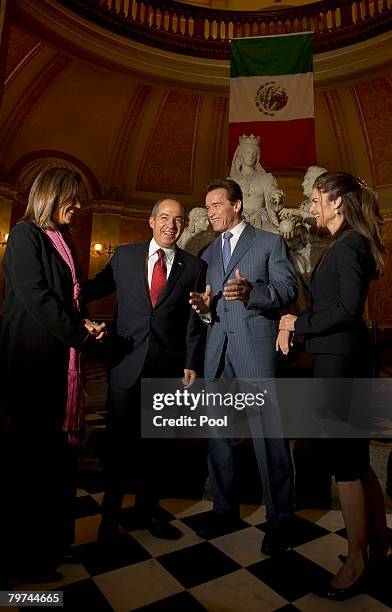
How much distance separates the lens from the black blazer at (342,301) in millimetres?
1442

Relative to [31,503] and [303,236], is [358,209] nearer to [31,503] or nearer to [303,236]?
[31,503]

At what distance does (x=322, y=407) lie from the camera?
1485mm

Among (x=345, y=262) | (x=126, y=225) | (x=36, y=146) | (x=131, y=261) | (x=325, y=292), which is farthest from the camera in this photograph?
(x=126, y=225)

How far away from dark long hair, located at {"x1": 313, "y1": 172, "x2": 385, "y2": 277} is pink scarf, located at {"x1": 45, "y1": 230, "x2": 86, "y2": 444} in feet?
3.61

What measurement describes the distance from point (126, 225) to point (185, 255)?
903 centimetres

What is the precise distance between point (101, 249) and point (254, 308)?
9060 mm

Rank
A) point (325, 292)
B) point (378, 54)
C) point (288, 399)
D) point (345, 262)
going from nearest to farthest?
point (345, 262) → point (325, 292) → point (288, 399) → point (378, 54)

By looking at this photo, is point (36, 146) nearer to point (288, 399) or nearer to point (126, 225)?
point (126, 225)

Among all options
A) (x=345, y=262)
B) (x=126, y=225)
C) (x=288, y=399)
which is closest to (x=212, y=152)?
(x=126, y=225)

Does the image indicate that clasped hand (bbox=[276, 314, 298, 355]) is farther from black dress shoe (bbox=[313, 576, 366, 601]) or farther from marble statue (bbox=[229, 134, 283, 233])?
marble statue (bbox=[229, 134, 283, 233])

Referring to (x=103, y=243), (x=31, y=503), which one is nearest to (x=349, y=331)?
(x=31, y=503)

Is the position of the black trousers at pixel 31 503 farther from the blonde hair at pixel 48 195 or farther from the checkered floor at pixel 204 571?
the blonde hair at pixel 48 195

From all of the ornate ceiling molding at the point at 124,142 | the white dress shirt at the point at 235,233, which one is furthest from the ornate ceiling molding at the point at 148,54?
the white dress shirt at the point at 235,233

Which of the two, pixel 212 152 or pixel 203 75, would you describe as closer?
pixel 203 75
